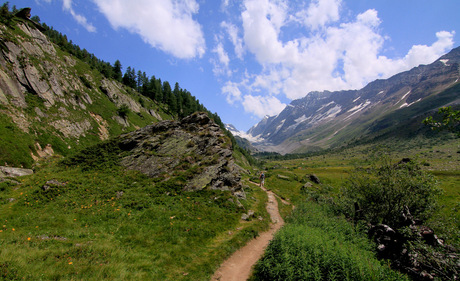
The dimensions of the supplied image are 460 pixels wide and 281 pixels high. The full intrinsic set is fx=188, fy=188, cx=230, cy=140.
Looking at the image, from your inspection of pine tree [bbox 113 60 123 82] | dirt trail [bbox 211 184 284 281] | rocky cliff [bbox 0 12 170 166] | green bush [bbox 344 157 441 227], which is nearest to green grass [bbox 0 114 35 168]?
rocky cliff [bbox 0 12 170 166]

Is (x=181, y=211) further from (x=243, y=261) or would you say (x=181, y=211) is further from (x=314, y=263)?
(x=314, y=263)

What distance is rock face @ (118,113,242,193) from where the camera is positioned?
2412 cm

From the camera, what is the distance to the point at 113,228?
14.2 meters

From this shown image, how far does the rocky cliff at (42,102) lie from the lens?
30.2 m

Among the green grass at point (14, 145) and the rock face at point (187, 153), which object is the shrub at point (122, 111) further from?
the rock face at point (187, 153)

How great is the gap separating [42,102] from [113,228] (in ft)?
137

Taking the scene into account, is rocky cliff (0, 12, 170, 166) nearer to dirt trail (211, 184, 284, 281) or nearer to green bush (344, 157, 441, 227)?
dirt trail (211, 184, 284, 281)

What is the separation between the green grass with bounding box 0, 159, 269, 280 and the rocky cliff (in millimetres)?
12673

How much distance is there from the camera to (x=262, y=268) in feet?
37.4

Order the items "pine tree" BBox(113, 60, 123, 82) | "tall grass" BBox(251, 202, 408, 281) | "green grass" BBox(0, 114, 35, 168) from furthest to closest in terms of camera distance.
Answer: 1. "pine tree" BBox(113, 60, 123, 82)
2. "green grass" BBox(0, 114, 35, 168)
3. "tall grass" BBox(251, 202, 408, 281)

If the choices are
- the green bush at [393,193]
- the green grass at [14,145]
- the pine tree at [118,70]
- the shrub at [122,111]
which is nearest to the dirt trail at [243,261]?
the green bush at [393,193]

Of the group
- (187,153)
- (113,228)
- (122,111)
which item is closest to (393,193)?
(187,153)

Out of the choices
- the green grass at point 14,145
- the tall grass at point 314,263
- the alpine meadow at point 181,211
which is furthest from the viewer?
the green grass at point 14,145

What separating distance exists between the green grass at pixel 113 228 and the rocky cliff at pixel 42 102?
12.7 metres
